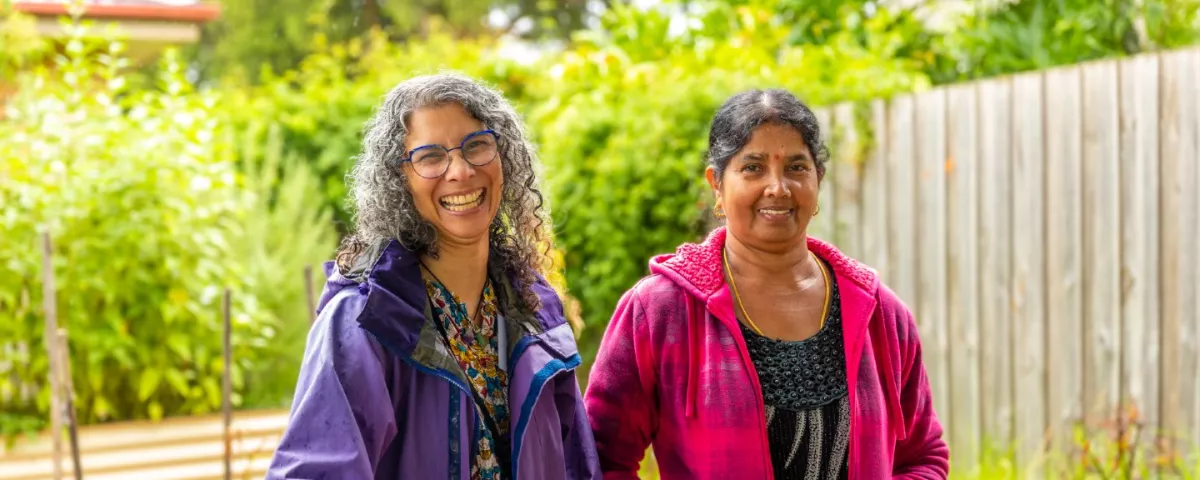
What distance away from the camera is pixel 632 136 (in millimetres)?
6336

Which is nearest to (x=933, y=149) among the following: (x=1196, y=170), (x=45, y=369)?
(x=1196, y=170)

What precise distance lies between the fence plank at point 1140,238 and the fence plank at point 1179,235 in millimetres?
32

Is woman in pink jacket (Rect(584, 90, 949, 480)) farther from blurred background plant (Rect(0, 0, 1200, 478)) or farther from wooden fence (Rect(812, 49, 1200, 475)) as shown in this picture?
wooden fence (Rect(812, 49, 1200, 475))

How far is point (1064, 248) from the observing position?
Answer: 4.42m

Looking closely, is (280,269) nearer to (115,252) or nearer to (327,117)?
(115,252)

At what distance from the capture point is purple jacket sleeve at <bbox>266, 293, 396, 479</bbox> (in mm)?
1816

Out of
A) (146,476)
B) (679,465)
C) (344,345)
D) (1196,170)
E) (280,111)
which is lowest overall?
(146,476)

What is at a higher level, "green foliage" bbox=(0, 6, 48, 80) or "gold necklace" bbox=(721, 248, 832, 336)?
"green foliage" bbox=(0, 6, 48, 80)

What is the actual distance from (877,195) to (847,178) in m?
0.24

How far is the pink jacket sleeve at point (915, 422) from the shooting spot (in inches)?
94.8

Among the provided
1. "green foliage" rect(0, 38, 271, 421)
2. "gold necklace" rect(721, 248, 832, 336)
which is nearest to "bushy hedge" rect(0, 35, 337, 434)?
"green foliage" rect(0, 38, 271, 421)

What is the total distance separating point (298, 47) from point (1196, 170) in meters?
18.2

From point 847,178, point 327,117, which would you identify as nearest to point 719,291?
point 847,178

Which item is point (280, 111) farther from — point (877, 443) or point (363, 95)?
point (877, 443)
